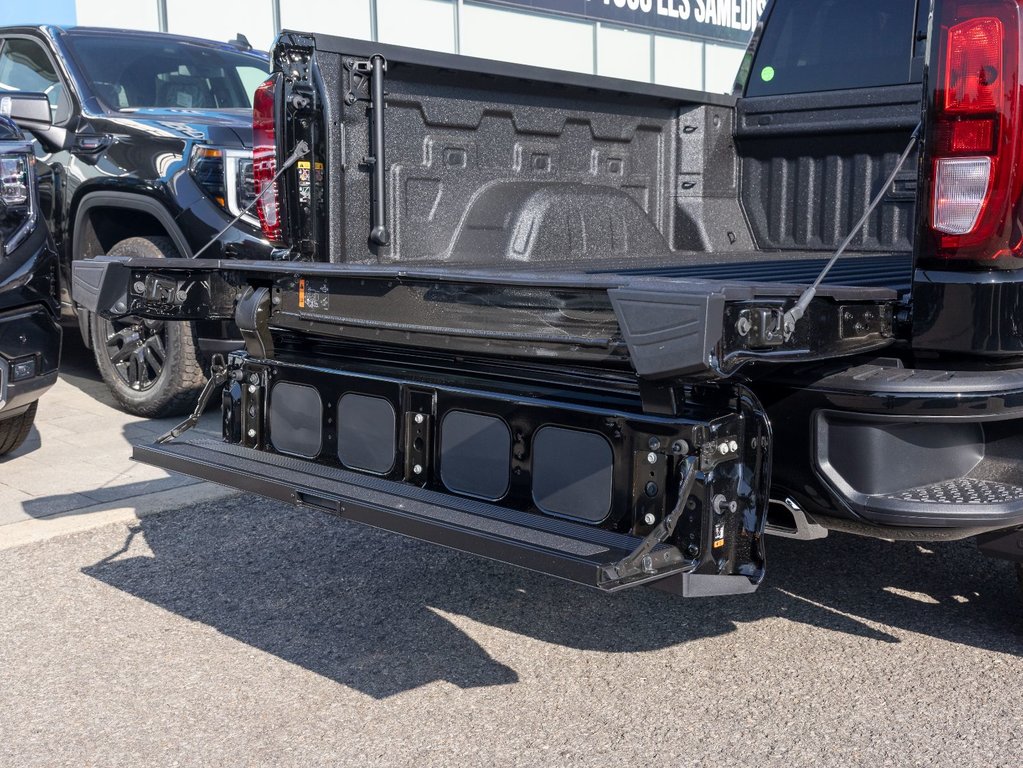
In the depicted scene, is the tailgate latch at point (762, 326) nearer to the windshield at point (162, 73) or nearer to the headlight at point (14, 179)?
the headlight at point (14, 179)

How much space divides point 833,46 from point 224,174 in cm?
297

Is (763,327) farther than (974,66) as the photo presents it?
No

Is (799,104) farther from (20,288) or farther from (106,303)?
(20,288)

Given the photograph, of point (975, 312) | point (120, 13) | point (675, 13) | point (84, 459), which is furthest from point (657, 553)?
point (675, 13)

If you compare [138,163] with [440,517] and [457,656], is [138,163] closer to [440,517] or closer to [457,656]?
[457,656]

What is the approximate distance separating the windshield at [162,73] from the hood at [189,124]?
261mm

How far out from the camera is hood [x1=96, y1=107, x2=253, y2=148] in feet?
18.7

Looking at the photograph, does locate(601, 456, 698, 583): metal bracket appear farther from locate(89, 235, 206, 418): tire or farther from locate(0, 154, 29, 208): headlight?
locate(89, 235, 206, 418): tire

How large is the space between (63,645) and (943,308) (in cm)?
266

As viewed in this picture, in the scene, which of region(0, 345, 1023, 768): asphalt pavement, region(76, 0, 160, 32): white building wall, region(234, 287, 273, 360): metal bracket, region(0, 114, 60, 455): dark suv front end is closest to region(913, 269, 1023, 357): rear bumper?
region(0, 345, 1023, 768): asphalt pavement

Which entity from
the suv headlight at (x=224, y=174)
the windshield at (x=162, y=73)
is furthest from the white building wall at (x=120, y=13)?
the suv headlight at (x=224, y=174)

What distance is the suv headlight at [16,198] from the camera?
482cm

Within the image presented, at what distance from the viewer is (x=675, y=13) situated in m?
17.5

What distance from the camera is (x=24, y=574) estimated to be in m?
3.96
